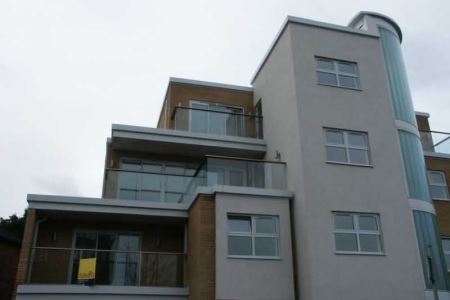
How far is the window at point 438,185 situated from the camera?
19.3 meters

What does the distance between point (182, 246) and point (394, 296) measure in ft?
23.3

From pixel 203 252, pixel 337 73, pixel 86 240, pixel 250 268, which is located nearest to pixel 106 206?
pixel 86 240

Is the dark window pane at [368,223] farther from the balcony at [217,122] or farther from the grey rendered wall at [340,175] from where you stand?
the balcony at [217,122]

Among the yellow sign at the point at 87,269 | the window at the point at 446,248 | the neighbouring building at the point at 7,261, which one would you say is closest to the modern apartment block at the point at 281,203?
the yellow sign at the point at 87,269

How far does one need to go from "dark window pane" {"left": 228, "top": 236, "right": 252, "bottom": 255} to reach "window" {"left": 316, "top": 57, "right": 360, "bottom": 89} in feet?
19.6

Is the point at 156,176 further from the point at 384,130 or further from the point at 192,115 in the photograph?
the point at 384,130

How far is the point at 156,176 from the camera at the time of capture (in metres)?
16.5

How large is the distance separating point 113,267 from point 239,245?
13.0 feet

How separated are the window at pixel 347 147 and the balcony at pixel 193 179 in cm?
161

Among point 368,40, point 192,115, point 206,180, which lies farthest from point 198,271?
point 368,40

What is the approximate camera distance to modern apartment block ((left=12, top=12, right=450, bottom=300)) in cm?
1357

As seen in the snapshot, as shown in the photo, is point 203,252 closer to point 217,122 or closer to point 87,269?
point 87,269

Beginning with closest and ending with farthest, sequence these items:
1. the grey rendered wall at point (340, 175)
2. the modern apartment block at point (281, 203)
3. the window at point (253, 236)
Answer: the grey rendered wall at point (340, 175), the modern apartment block at point (281, 203), the window at point (253, 236)

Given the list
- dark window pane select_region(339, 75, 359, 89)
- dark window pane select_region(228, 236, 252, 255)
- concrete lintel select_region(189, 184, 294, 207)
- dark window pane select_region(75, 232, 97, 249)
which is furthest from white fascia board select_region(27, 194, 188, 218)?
dark window pane select_region(339, 75, 359, 89)
